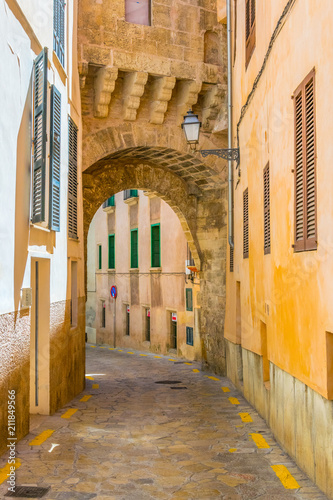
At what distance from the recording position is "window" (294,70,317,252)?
5.55 m

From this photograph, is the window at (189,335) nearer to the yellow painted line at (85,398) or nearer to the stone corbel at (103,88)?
the yellow painted line at (85,398)

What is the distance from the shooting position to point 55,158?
868 centimetres

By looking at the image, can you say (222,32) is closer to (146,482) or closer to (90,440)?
(90,440)

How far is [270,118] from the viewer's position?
7.72m

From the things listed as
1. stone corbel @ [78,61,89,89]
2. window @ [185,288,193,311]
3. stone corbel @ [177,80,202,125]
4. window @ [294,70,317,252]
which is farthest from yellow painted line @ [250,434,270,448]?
window @ [185,288,193,311]

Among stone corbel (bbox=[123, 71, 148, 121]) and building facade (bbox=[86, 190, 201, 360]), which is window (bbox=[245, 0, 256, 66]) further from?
building facade (bbox=[86, 190, 201, 360])

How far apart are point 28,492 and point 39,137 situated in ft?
13.8

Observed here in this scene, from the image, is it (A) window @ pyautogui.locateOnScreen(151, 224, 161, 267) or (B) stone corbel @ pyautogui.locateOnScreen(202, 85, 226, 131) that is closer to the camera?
(B) stone corbel @ pyautogui.locateOnScreen(202, 85, 226, 131)

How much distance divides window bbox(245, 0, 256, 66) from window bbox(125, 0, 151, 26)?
9.40ft

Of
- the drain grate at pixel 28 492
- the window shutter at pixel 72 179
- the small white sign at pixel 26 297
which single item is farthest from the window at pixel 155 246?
the drain grate at pixel 28 492

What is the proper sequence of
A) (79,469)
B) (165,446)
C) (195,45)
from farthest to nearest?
1. (195,45)
2. (165,446)
3. (79,469)

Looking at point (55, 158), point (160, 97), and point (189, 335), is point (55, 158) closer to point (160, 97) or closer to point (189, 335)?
point (160, 97)

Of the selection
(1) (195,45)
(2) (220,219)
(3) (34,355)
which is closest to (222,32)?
(1) (195,45)

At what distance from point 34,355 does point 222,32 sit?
827 cm
